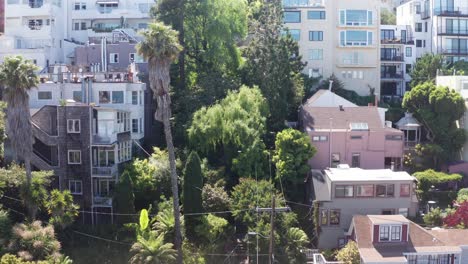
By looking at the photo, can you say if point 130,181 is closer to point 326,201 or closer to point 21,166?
point 21,166

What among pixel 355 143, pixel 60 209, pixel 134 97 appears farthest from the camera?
pixel 355 143

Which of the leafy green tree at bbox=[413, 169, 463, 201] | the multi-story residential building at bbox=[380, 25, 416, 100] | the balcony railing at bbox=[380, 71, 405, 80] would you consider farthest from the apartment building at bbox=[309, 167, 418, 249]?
the balcony railing at bbox=[380, 71, 405, 80]

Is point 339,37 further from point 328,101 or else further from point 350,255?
point 350,255

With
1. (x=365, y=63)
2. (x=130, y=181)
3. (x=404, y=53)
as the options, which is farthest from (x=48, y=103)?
(x=404, y=53)

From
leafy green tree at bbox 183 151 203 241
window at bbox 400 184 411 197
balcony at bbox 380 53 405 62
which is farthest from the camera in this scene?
balcony at bbox 380 53 405 62

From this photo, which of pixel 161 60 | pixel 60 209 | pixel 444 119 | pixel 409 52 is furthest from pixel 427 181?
pixel 409 52

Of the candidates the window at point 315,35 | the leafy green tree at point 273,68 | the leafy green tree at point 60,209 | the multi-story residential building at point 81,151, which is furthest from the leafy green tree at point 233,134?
the window at point 315,35

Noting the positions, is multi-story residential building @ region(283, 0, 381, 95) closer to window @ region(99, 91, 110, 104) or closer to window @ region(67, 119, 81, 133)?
window @ region(99, 91, 110, 104)
